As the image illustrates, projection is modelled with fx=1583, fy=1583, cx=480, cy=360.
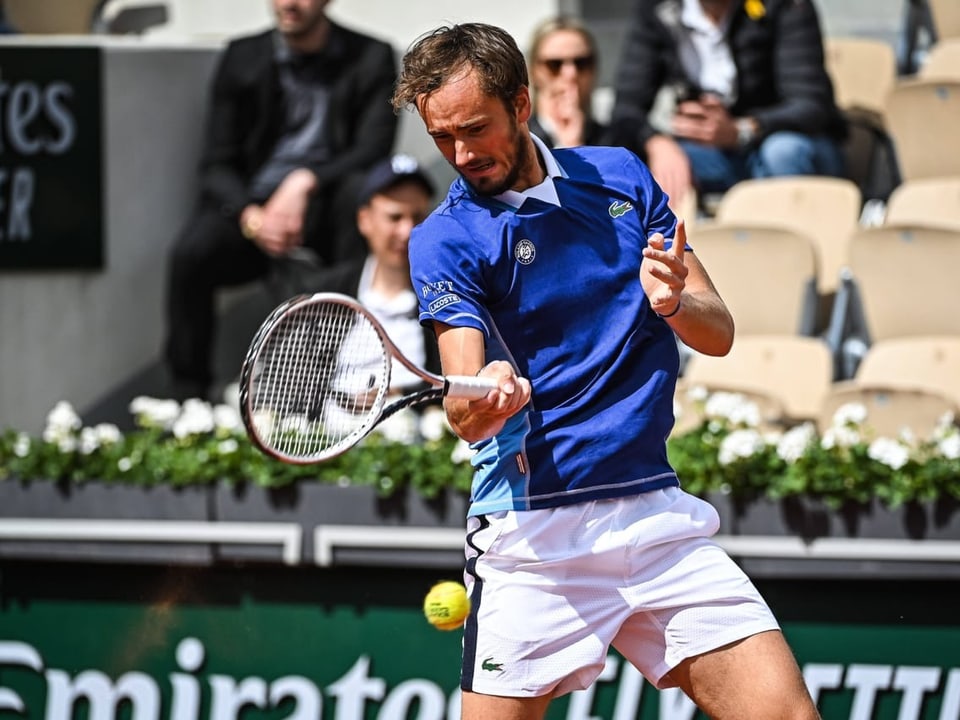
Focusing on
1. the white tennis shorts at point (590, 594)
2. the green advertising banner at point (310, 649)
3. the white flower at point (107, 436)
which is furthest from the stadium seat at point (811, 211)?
the white tennis shorts at point (590, 594)

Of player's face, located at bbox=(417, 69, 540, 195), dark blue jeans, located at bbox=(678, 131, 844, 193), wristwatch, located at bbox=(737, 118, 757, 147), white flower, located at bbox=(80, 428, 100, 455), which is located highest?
player's face, located at bbox=(417, 69, 540, 195)

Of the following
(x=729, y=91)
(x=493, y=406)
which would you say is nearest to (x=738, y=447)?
(x=493, y=406)

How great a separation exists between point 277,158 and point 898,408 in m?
2.89

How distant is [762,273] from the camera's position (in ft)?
20.0

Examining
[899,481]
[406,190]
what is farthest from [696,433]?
[406,190]

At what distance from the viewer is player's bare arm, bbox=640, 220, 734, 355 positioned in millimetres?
2902

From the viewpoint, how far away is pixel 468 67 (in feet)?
9.71

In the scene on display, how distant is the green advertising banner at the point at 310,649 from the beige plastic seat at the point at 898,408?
818 millimetres

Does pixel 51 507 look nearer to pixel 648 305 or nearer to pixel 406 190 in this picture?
pixel 406 190

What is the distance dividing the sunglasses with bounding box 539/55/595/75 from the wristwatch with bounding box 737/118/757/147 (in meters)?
0.73

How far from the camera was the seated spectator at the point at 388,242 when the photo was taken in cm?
562

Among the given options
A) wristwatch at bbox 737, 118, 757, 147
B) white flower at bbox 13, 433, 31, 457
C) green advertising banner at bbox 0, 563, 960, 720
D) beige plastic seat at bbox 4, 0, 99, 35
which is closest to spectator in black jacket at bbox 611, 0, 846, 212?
wristwatch at bbox 737, 118, 757, 147

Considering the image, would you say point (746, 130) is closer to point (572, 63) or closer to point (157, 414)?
point (572, 63)

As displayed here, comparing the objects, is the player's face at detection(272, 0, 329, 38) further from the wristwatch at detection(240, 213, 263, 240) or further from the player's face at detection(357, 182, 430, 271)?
the player's face at detection(357, 182, 430, 271)
